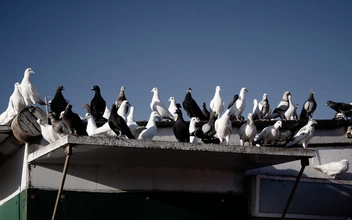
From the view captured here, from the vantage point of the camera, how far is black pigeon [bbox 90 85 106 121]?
56.5 feet

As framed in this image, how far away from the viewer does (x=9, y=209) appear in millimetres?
14609

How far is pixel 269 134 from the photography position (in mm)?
15125

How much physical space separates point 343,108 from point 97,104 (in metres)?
5.88

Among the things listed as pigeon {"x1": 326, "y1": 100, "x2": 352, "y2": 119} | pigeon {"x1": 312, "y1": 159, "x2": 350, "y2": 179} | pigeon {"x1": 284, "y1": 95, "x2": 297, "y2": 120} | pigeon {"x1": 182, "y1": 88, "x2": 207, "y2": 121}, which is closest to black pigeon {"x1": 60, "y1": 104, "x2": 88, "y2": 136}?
pigeon {"x1": 182, "y1": 88, "x2": 207, "y2": 121}

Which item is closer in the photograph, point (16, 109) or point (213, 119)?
point (213, 119)

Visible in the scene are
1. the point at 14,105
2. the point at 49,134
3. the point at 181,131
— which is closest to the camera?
the point at 49,134

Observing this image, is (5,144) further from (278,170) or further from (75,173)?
(278,170)

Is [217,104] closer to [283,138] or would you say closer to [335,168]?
[283,138]

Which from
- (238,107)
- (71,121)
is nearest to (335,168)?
(238,107)

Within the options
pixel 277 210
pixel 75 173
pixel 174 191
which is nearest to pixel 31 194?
pixel 75 173

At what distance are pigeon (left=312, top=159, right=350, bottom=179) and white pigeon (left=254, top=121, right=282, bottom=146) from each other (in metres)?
1.18

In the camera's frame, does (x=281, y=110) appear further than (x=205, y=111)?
Yes

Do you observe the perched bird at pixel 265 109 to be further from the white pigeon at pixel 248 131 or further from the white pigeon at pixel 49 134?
the white pigeon at pixel 49 134

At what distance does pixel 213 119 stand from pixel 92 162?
336 centimetres
